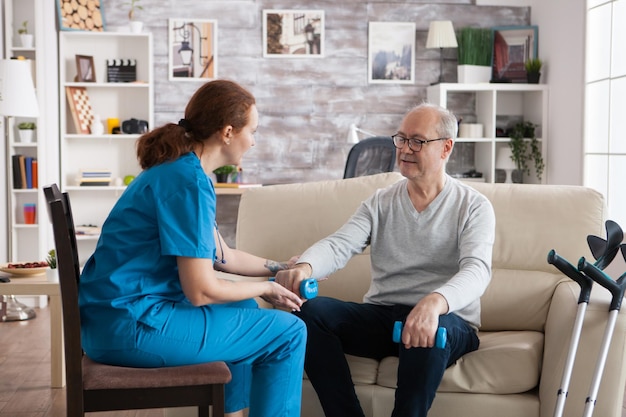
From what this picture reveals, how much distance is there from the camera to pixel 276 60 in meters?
6.49

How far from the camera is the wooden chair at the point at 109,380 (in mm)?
2188

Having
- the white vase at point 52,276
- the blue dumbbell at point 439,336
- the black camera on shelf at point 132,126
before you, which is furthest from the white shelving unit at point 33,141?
the blue dumbbell at point 439,336

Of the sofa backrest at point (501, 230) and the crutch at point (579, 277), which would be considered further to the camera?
the sofa backrest at point (501, 230)

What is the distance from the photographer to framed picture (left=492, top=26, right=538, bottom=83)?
6.52 m

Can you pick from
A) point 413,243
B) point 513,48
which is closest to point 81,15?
point 513,48

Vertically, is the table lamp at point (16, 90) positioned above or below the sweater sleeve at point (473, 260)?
above

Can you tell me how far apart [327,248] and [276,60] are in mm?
3835

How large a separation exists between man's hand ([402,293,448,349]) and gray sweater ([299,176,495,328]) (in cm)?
26

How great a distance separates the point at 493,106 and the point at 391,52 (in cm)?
88

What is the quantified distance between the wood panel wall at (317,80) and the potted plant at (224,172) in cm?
28

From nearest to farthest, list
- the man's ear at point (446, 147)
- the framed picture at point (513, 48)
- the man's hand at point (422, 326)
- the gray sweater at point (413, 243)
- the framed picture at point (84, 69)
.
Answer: the man's hand at point (422, 326) → the gray sweater at point (413, 243) → the man's ear at point (446, 147) → the framed picture at point (84, 69) → the framed picture at point (513, 48)

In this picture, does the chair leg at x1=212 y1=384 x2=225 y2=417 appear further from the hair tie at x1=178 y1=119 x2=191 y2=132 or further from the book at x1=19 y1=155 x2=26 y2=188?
the book at x1=19 y1=155 x2=26 y2=188

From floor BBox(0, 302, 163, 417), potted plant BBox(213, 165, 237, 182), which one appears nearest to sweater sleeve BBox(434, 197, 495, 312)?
floor BBox(0, 302, 163, 417)

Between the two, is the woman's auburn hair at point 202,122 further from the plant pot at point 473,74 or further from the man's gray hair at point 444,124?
the plant pot at point 473,74
